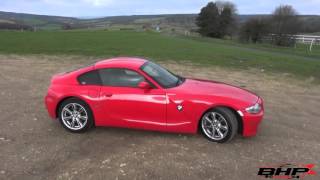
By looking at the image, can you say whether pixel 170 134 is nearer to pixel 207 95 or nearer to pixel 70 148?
pixel 207 95

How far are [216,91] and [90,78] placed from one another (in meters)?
2.29

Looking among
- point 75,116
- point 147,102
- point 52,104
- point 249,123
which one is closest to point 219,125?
point 249,123

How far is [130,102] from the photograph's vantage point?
22.5 feet

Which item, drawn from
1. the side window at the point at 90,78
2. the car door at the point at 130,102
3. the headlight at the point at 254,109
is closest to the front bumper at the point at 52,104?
the side window at the point at 90,78

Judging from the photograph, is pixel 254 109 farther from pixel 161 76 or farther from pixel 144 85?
pixel 144 85

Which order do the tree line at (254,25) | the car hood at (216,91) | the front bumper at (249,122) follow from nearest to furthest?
1. the front bumper at (249,122)
2. the car hood at (216,91)
3. the tree line at (254,25)

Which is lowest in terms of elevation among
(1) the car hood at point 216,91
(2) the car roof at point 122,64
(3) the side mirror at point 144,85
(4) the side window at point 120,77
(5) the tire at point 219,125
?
(5) the tire at point 219,125

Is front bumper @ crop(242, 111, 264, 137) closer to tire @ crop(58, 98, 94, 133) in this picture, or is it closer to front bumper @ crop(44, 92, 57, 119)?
tire @ crop(58, 98, 94, 133)

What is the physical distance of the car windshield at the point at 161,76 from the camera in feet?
23.1

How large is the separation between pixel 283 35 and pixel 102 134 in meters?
51.9

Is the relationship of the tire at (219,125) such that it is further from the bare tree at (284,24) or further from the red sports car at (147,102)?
the bare tree at (284,24)

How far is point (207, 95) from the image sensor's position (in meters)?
6.70

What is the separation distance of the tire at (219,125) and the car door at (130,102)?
0.72 metres

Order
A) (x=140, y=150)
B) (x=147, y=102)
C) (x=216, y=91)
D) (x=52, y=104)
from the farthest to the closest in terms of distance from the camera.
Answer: (x=52, y=104), (x=216, y=91), (x=147, y=102), (x=140, y=150)
